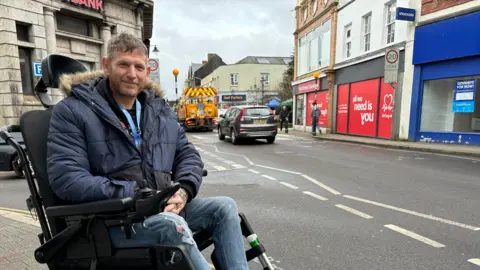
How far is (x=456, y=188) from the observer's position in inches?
215

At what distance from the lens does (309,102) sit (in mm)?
22609

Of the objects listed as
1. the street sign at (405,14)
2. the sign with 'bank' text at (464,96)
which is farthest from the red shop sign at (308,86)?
the sign with 'bank' text at (464,96)

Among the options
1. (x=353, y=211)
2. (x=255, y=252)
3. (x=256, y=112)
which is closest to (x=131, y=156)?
(x=255, y=252)

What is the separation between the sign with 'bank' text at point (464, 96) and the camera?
1119cm

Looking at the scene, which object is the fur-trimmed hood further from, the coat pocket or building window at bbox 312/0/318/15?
building window at bbox 312/0/318/15

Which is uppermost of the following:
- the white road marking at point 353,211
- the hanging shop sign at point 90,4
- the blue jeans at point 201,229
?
the hanging shop sign at point 90,4

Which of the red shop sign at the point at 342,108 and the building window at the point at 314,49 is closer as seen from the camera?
the red shop sign at the point at 342,108

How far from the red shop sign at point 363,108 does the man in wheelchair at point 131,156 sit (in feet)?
47.9

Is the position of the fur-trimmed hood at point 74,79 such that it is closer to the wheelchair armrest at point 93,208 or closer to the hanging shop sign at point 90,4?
the wheelchair armrest at point 93,208

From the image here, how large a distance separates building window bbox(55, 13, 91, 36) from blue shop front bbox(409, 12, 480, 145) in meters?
14.8

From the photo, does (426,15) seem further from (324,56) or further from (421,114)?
(324,56)

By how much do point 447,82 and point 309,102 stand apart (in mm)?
10860

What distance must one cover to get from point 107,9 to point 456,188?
16311 millimetres

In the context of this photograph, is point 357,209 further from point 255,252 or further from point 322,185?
point 255,252
